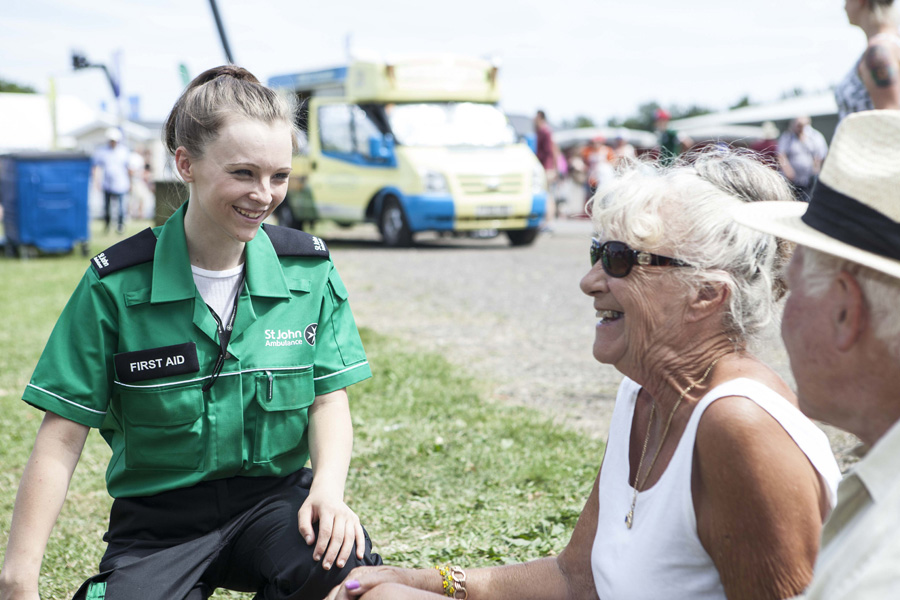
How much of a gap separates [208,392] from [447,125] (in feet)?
41.2

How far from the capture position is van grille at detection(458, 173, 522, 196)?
13.7 meters

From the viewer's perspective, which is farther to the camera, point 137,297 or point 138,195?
point 138,195

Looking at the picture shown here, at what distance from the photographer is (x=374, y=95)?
1446 centimetres

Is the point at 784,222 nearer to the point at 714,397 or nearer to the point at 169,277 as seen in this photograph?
the point at 714,397

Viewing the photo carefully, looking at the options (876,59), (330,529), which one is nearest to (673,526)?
(330,529)

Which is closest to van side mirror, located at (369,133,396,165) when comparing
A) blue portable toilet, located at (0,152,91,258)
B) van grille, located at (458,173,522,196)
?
van grille, located at (458,173,522,196)

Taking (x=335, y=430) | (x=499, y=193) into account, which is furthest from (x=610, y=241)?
(x=499, y=193)

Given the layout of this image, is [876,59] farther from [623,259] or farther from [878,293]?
[878,293]

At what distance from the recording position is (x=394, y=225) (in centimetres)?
1458

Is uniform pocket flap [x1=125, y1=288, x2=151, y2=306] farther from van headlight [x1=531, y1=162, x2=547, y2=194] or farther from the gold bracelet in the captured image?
van headlight [x1=531, y1=162, x2=547, y2=194]

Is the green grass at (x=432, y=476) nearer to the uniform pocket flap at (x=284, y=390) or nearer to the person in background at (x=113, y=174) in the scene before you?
the uniform pocket flap at (x=284, y=390)

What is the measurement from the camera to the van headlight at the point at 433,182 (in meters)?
13.7

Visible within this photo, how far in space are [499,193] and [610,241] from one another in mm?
12066

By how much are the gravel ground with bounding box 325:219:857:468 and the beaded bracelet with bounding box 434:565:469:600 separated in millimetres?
855
